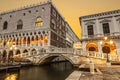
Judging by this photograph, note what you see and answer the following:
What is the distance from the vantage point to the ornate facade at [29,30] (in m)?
27.7

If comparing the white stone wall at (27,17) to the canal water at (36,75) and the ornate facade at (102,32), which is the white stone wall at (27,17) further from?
the canal water at (36,75)

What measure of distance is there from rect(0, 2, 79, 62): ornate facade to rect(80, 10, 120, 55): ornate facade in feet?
33.6

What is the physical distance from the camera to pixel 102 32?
19.5 meters

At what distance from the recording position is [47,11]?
2917 cm

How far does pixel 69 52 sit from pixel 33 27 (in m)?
16.3

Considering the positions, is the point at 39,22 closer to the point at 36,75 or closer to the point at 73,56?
the point at 73,56

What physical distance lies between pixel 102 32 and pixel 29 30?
778 inches

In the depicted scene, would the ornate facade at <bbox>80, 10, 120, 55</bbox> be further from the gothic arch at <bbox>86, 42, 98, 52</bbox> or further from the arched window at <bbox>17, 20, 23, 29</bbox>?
the arched window at <bbox>17, 20, 23, 29</bbox>

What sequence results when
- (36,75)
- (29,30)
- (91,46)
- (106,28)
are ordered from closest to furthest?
(36,75) → (106,28) → (91,46) → (29,30)

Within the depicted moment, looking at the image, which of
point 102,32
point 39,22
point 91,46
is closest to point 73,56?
point 91,46

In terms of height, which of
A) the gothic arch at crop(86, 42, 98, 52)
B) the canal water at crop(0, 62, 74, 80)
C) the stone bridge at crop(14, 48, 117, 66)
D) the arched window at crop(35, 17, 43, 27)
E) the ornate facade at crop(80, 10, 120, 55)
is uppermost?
the arched window at crop(35, 17, 43, 27)

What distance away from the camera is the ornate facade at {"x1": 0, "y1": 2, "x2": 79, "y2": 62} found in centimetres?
2770

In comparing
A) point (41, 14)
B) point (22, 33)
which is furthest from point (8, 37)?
point (41, 14)

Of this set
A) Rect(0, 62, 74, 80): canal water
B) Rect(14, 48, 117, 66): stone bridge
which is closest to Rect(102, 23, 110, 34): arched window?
Rect(14, 48, 117, 66): stone bridge
